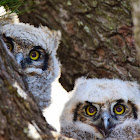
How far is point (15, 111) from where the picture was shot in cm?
180

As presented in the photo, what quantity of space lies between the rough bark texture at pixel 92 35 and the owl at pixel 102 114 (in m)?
0.98

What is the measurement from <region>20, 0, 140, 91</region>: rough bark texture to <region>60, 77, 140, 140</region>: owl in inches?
38.4

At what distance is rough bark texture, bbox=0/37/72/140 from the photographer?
1.72m

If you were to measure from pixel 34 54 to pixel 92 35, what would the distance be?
87 centimetres

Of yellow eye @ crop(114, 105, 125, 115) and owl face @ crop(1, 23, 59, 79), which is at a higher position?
owl face @ crop(1, 23, 59, 79)

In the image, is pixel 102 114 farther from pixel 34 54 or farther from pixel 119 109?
pixel 34 54

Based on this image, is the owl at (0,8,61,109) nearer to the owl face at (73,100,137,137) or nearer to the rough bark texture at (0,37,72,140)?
the owl face at (73,100,137,137)

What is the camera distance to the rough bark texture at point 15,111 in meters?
1.72

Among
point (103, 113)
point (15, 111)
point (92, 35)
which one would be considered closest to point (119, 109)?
point (103, 113)

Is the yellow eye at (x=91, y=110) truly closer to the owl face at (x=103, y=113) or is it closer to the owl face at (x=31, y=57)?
the owl face at (x=103, y=113)

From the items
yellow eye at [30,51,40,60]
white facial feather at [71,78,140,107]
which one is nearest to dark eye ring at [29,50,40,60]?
yellow eye at [30,51,40,60]

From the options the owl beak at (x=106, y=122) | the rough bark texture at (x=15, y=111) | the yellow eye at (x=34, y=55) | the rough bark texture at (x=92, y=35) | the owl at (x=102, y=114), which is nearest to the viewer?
the rough bark texture at (x=15, y=111)

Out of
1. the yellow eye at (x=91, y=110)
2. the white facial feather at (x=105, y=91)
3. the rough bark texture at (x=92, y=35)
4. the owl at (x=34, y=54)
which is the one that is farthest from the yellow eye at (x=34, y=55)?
the yellow eye at (x=91, y=110)

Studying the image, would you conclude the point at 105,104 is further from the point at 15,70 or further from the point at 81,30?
the point at 81,30
